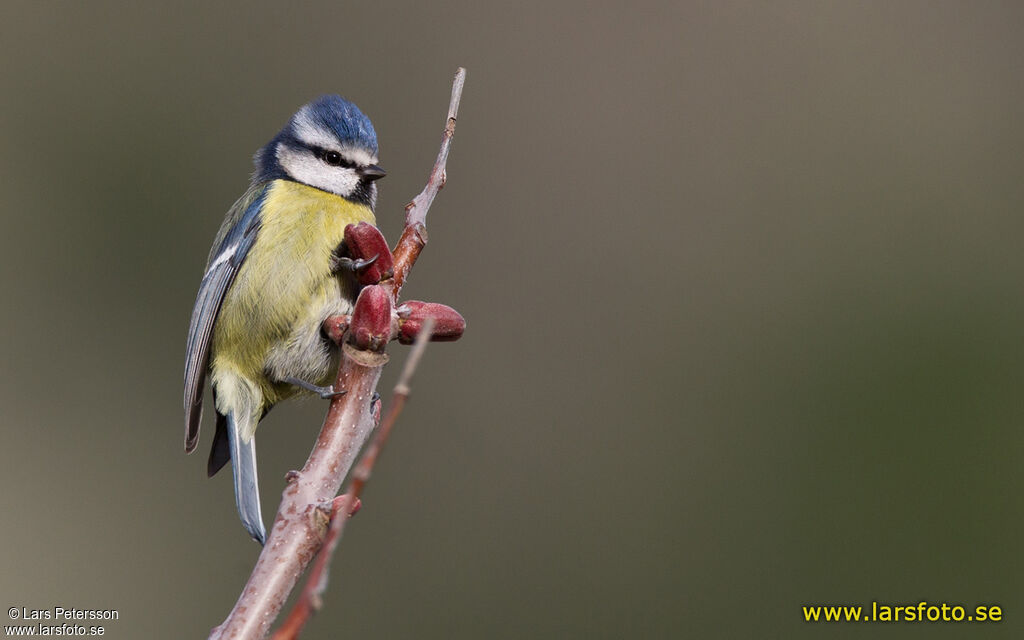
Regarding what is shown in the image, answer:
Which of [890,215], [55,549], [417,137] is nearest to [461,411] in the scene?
[417,137]

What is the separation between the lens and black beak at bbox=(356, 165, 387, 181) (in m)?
2.08

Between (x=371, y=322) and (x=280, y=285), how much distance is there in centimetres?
97

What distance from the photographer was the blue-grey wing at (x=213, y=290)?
6.09 ft

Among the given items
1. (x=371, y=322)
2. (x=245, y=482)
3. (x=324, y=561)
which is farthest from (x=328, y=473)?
(x=245, y=482)

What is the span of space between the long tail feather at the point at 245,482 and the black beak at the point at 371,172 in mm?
574

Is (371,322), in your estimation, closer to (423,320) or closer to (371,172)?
(423,320)

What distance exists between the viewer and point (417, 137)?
146 inches

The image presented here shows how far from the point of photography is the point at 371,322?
0.98 m

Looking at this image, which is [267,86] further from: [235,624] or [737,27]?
[235,624]

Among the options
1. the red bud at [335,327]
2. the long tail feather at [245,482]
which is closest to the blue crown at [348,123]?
the long tail feather at [245,482]

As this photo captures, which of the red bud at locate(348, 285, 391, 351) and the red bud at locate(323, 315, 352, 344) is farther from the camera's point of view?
the red bud at locate(323, 315, 352, 344)

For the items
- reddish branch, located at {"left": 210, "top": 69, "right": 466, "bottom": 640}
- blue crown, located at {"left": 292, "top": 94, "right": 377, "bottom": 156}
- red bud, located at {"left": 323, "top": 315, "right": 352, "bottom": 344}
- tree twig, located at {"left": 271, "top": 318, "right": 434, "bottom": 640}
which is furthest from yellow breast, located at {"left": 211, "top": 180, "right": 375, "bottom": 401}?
tree twig, located at {"left": 271, "top": 318, "right": 434, "bottom": 640}

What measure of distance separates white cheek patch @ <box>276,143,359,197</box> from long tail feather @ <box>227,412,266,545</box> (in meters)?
0.53

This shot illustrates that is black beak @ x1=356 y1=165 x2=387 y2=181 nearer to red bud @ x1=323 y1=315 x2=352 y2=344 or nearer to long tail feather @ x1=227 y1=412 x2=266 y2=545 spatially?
long tail feather @ x1=227 y1=412 x2=266 y2=545
